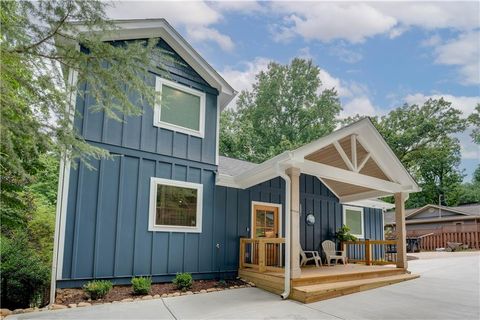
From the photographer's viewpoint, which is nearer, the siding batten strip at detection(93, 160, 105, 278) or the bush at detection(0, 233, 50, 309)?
the bush at detection(0, 233, 50, 309)

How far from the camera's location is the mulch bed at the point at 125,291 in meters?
5.54

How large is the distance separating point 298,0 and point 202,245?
6572 millimetres

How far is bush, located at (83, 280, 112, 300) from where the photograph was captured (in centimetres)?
555

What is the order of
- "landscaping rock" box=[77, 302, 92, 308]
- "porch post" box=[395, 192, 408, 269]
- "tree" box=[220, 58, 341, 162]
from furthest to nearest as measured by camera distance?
"tree" box=[220, 58, 341, 162] → "porch post" box=[395, 192, 408, 269] → "landscaping rock" box=[77, 302, 92, 308]

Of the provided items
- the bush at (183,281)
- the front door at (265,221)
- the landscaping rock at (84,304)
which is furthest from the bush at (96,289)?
the front door at (265,221)

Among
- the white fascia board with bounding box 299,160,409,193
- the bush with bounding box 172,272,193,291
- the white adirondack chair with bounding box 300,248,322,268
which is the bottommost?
the bush with bounding box 172,272,193,291

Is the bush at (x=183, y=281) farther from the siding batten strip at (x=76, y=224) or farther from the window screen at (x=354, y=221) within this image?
the window screen at (x=354, y=221)

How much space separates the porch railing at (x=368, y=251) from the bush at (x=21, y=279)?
785 centimetres

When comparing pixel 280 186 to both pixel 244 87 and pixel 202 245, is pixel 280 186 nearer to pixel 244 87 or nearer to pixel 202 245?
pixel 202 245

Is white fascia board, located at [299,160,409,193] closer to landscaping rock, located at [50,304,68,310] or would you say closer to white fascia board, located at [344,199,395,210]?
white fascia board, located at [344,199,395,210]

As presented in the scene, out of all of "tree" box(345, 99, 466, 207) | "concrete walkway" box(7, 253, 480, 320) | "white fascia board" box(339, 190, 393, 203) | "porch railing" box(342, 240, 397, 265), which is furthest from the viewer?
"tree" box(345, 99, 466, 207)

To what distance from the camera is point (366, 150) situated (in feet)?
26.2

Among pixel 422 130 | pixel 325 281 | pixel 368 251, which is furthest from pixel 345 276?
pixel 422 130

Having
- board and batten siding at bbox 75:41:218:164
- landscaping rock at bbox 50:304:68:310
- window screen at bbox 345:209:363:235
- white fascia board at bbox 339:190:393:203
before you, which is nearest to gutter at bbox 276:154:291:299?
board and batten siding at bbox 75:41:218:164
